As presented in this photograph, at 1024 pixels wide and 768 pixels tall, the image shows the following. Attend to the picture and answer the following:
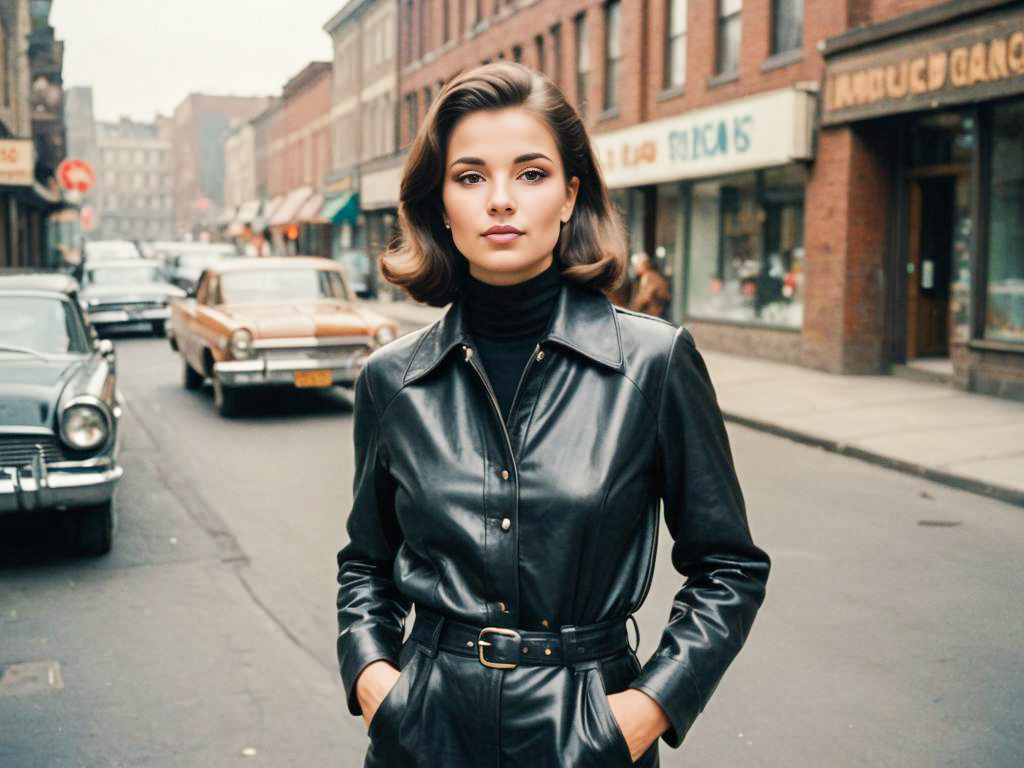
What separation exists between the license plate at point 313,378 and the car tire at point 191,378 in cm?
349

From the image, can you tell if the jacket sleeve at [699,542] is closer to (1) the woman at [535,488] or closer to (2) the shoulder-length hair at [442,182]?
(1) the woman at [535,488]

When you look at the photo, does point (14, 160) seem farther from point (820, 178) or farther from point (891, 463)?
point (891, 463)

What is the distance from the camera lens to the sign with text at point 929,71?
13.4 m

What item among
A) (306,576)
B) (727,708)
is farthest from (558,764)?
(306,576)

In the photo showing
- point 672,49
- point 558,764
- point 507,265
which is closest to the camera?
point 558,764

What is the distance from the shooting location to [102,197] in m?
154

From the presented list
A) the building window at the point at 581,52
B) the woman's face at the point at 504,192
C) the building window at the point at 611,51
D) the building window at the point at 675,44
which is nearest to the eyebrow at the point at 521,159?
the woman's face at the point at 504,192

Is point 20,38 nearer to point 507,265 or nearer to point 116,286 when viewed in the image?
point 116,286

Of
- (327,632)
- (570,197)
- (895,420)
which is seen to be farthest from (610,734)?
(895,420)

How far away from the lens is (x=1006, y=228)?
46.7ft

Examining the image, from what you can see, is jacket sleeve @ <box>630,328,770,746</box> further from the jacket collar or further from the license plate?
the license plate

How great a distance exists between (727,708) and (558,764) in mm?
3021

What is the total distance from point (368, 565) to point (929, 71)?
46.1 feet

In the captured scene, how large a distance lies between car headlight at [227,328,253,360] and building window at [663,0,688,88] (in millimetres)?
A: 11772
